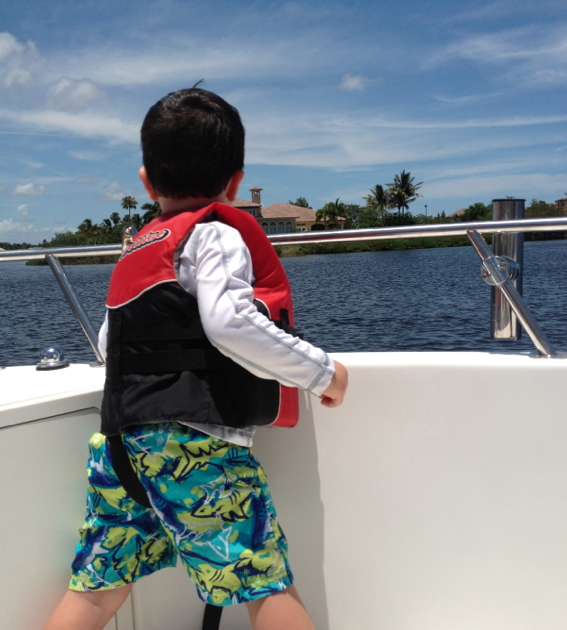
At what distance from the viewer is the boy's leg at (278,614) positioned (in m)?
1.11

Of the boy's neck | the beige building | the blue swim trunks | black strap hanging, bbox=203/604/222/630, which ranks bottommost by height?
the beige building

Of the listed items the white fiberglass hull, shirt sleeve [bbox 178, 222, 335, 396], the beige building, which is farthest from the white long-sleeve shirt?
the beige building

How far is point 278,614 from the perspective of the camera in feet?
3.64

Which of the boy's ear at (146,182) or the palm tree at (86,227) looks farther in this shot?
the palm tree at (86,227)

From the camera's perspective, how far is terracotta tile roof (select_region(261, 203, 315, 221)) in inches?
3730

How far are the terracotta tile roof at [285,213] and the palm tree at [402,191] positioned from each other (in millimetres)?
14102

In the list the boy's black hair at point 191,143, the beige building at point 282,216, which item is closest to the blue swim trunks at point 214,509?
the boy's black hair at point 191,143

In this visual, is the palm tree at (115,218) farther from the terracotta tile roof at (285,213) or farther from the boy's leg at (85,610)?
the boy's leg at (85,610)

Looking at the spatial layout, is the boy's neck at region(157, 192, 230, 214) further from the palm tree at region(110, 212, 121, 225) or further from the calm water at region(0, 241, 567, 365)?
the palm tree at region(110, 212, 121, 225)

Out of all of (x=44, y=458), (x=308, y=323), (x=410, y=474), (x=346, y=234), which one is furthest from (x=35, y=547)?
(x=308, y=323)

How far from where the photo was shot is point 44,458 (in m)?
1.32

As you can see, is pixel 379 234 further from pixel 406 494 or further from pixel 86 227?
pixel 86 227

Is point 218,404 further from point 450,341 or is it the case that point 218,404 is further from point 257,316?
point 450,341

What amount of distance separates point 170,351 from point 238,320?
0.17 m
